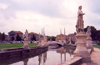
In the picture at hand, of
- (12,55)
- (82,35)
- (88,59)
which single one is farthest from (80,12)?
(12,55)

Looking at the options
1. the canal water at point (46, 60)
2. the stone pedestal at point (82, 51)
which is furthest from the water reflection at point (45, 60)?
the stone pedestal at point (82, 51)

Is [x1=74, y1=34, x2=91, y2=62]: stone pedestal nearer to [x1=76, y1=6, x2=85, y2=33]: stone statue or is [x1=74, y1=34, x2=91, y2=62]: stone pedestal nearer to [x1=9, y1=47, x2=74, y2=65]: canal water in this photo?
[x1=76, y1=6, x2=85, y2=33]: stone statue

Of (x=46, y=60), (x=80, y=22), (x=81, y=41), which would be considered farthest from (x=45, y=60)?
(x=80, y=22)

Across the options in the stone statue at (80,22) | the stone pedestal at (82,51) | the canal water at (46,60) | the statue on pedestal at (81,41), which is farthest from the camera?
the canal water at (46,60)

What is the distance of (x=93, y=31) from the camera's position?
62844mm

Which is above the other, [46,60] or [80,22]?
[80,22]

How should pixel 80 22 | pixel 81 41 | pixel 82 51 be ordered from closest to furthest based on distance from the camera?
pixel 82 51 < pixel 81 41 < pixel 80 22

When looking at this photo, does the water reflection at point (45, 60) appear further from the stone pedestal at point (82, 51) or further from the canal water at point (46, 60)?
the stone pedestal at point (82, 51)

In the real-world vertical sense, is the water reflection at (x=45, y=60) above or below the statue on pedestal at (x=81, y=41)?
below

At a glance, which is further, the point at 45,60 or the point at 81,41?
the point at 45,60

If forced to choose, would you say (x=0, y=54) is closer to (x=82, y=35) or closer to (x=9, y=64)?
(x=9, y=64)

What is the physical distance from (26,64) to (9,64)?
1960 millimetres

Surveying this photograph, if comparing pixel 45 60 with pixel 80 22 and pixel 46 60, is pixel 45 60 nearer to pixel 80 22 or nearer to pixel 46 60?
pixel 46 60

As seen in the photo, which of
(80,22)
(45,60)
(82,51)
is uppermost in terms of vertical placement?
(80,22)
